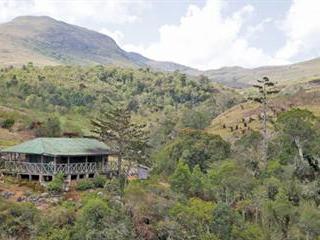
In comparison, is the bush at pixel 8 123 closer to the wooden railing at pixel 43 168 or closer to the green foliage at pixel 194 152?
the green foliage at pixel 194 152

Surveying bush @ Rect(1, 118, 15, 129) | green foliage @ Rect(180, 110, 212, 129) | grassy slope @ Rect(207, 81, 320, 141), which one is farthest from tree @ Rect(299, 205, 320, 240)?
bush @ Rect(1, 118, 15, 129)

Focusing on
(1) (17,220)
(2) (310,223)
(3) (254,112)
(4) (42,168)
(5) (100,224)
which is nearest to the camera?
(5) (100,224)

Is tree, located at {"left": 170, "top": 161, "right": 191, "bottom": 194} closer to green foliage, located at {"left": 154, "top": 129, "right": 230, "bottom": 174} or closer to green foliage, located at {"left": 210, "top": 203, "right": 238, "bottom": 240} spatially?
green foliage, located at {"left": 210, "top": 203, "right": 238, "bottom": 240}

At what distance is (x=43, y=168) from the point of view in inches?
2149

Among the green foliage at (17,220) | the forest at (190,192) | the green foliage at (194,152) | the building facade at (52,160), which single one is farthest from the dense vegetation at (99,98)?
the green foliage at (17,220)

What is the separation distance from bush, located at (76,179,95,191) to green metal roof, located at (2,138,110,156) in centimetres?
361

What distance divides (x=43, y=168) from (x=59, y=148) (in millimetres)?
2854

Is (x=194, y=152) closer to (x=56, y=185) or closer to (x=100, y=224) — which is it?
(x=56, y=185)

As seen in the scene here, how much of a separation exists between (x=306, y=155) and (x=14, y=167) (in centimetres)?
3312

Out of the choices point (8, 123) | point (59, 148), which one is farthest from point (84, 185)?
point (8, 123)

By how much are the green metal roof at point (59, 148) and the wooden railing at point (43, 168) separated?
48.2 inches

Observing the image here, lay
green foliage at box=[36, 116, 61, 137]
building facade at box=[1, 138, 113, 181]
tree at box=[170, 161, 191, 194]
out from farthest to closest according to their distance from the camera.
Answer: green foliage at box=[36, 116, 61, 137]
building facade at box=[1, 138, 113, 181]
tree at box=[170, 161, 191, 194]

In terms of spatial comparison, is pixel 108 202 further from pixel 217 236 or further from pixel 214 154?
pixel 214 154

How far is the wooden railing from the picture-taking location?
54.6 metres
